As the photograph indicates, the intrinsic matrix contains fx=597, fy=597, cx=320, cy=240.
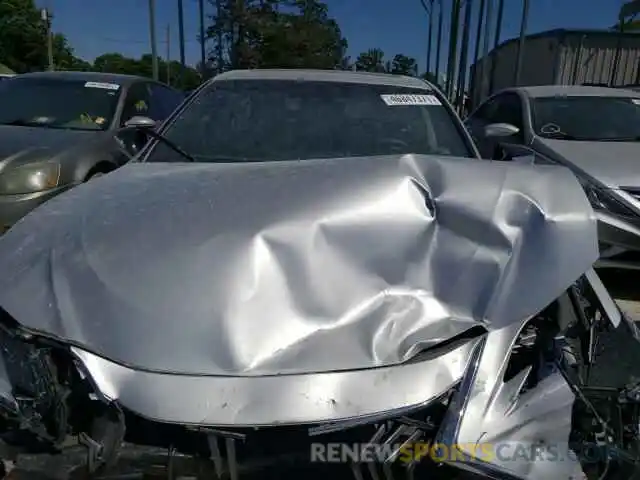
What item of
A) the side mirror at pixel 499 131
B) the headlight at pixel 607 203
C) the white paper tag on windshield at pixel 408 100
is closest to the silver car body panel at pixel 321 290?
the white paper tag on windshield at pixel 408 100

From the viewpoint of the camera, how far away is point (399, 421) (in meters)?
1.56

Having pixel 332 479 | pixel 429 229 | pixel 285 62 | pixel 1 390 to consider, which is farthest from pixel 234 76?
pixel 285 62

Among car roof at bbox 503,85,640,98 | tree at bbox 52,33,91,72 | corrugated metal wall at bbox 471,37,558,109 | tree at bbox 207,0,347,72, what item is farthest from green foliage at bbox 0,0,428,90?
tree at bbox 52,33,91,72

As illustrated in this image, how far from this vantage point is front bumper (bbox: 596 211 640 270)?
13.3 feet

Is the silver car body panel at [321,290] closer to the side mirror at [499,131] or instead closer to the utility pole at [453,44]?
the side mirror at [499,131]

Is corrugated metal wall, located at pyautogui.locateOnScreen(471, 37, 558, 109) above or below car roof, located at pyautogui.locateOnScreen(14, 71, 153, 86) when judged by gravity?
below

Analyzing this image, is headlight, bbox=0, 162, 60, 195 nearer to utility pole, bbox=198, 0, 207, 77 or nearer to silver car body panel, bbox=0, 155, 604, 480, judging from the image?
silver car body panel, bbox=0, 155, 604, 480

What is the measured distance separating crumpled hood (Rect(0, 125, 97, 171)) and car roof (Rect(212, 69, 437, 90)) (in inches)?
76.8

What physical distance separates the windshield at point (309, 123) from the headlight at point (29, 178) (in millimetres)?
1874

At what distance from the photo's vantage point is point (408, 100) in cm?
331

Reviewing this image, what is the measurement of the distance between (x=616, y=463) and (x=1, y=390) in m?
1.67

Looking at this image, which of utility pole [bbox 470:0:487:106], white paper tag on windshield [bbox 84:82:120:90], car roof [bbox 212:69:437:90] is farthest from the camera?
utility pole [bbox 470:0:487:106]

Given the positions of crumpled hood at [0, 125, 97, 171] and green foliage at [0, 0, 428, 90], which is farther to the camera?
green foliage at [0, 0, 428, 90]

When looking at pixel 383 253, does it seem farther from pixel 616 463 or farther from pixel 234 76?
pixel 234 76
